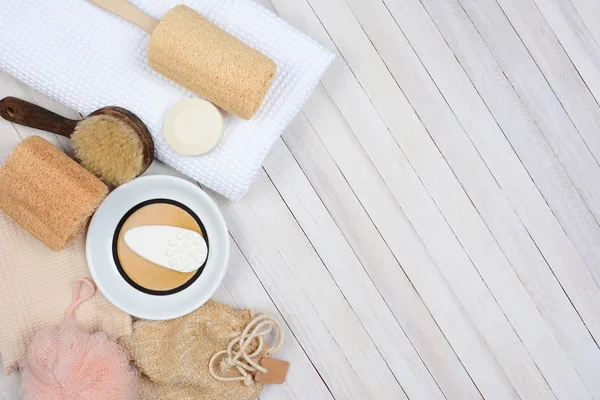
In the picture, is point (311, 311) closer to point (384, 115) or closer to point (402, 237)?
point (402, 237)

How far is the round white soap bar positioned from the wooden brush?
0.04 m

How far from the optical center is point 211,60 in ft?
2.15

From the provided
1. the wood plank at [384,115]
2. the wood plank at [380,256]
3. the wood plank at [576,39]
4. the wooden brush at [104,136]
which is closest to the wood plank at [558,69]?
the wood plank at [576,39]

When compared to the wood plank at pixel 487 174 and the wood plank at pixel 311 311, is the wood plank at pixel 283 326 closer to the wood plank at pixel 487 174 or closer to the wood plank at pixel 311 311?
the wood plank at pixel 311 311

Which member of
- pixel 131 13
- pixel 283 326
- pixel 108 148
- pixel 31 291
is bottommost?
pixel 31 291

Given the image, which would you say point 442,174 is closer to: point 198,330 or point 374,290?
point 374,290

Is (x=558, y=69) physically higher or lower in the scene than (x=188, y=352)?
higher

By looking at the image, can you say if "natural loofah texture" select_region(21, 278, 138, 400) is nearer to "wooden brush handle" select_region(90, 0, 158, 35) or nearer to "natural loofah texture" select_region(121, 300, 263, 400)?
"natural loofah texture" select_region(121, 300, 263, 400)

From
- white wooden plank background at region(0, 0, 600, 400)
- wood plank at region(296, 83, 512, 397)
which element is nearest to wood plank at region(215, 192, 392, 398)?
white wooden plank background at region(0, 0, 600, 400)

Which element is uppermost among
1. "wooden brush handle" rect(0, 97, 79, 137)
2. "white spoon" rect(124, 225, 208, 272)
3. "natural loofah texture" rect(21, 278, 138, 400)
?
"wooden brush handle" rect(0, 97, 79, 137)

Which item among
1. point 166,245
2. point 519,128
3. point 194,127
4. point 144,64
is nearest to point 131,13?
point 144,64

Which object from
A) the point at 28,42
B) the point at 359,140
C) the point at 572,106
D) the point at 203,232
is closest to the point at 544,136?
the point at 572,106

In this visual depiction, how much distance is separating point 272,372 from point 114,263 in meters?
0.26

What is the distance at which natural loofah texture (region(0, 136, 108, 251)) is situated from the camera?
0.66 metres
